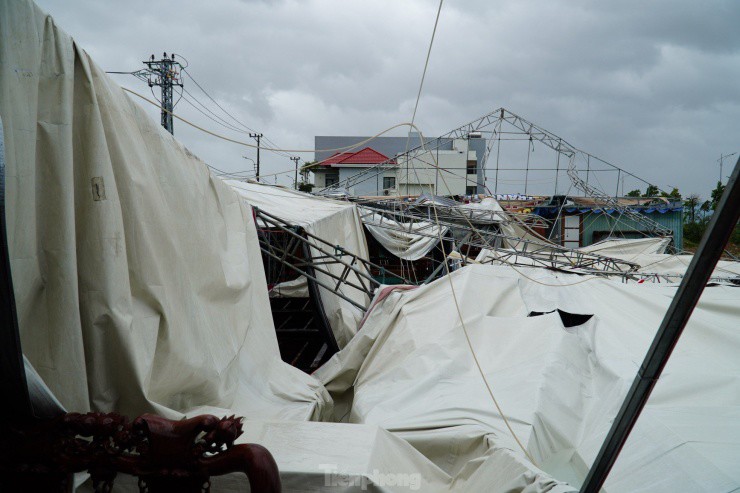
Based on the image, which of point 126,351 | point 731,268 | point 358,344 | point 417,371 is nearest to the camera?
point 126,351

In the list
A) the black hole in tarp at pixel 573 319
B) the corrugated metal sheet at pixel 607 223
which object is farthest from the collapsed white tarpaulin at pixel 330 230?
the corrugated metal sheet at pixel 607 223

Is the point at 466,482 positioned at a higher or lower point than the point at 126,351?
lower

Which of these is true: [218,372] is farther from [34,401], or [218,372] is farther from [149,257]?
[34,401]

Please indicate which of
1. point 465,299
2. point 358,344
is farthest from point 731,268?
point 358,344

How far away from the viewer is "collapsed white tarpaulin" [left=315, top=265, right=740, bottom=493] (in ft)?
5.38

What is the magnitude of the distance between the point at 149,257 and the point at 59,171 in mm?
459

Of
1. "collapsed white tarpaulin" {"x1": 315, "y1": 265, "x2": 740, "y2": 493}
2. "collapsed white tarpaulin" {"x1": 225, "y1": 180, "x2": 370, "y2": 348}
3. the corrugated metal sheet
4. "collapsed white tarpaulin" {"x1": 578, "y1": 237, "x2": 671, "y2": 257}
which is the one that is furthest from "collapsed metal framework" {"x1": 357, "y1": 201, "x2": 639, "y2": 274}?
the corrugated metal sheet

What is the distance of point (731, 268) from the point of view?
6855 millimetres

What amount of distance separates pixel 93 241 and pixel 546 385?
6.73 feet

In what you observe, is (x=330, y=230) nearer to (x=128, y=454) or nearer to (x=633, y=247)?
(x=128, y=454)

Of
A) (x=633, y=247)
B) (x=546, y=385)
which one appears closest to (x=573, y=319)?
(x=546, y=385)

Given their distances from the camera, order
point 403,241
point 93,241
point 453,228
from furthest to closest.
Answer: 1. point 403,241
2. point 453,228
3. point 93,241

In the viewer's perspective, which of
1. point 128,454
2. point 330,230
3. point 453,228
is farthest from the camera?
point 453,228

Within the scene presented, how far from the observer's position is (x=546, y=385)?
91.4 inches
